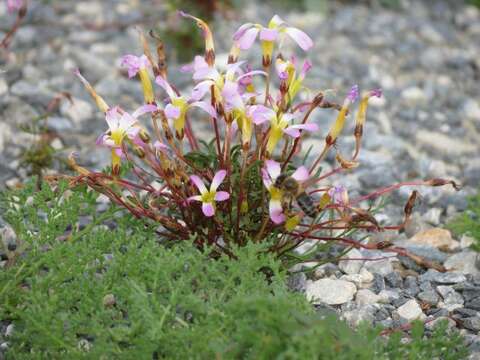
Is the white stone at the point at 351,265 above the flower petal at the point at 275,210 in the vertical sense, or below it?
below

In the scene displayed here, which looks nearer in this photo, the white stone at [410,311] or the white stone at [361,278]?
the white stone at [410,311]

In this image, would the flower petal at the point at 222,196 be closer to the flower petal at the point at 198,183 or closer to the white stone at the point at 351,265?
the flower petal at the point at 198,183

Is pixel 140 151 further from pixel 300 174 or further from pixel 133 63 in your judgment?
pixel 300 174

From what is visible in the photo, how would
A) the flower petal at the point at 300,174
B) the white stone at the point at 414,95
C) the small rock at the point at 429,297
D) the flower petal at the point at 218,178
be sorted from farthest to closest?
the white stone at the point at 414,95 < the small rock at the point at 429,297 < the flower petal at the point at 218,178 < the flower petal at the point at 300,174

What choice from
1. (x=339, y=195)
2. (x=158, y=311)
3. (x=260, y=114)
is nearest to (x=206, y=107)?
(x=260, y=114)

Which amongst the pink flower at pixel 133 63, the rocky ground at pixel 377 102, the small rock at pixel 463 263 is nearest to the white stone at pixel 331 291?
the rocky ground at pixel 377 102

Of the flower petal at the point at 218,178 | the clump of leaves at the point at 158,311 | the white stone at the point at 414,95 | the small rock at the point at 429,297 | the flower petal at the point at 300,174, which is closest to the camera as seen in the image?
the clump of leaves at the point at 158,311

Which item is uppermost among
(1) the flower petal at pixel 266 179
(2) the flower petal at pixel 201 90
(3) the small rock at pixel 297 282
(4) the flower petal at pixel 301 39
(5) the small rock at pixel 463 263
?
(4) the flower petal at pixel 301 39
